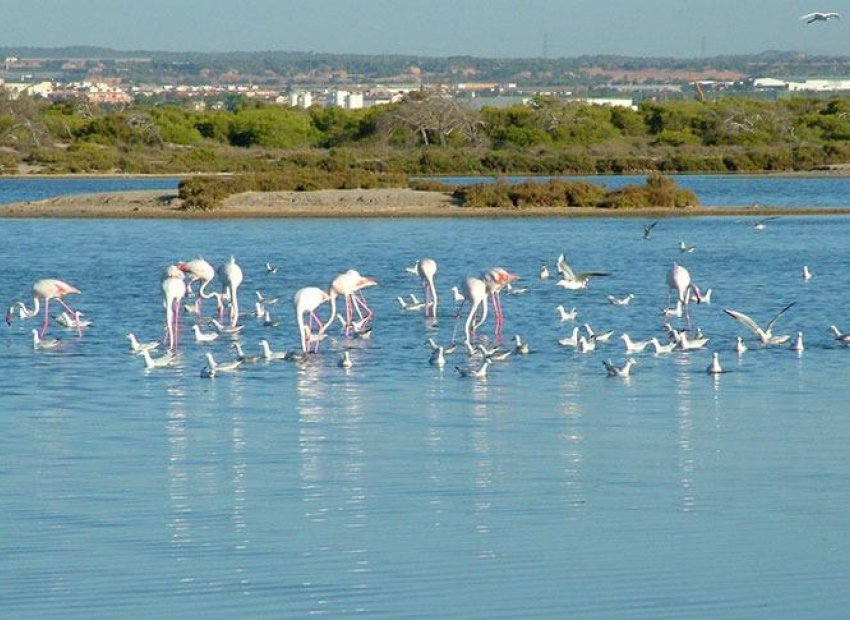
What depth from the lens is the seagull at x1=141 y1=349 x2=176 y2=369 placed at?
56.5ft

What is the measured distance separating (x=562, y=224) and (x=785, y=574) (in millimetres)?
30180

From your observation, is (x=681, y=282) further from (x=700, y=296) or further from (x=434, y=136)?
(x=434, y=136)

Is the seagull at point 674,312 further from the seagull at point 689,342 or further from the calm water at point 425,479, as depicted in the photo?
the seagull at point 689,342

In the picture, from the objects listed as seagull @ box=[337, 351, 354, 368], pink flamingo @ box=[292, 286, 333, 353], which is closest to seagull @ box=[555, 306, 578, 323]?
pink flamingo @ box=[292, 286, 333, 353]

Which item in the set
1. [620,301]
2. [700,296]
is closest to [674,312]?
[700,296]

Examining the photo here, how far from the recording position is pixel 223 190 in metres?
42.8

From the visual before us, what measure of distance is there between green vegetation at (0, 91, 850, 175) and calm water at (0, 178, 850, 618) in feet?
137

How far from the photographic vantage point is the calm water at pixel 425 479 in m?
8.85

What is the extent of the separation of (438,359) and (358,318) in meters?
4.20

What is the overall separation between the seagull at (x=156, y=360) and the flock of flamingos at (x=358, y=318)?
1cm

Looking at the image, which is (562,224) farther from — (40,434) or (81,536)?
(81,536)

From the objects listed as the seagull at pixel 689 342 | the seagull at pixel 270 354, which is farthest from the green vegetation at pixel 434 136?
the seagull at pixel 270 354

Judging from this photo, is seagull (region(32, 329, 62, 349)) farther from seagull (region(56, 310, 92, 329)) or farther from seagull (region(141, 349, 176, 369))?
seagull (region(141, 349, 176, 369))

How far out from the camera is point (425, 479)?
1161 centimetres
